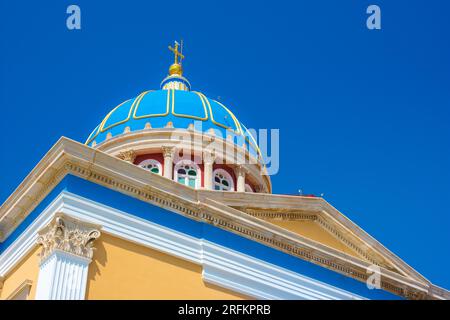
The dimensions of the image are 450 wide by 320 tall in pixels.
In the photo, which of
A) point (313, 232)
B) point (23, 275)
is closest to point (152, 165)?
point (313, 232)

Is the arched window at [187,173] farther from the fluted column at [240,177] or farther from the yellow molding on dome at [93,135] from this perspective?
the yellow molding on dome at [93,135]

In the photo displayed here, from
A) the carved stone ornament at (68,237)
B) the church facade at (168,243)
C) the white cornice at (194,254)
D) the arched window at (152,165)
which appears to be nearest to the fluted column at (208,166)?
the arched window at (152,165)

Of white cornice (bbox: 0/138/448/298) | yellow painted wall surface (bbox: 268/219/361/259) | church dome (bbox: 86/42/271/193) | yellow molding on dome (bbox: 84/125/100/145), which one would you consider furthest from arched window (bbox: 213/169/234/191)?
white cornice (bbox: 0/138/448/298)

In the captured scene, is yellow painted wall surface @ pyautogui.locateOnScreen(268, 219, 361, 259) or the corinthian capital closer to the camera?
yellow painted wall surface @ pyautogui.locateOnScreen(268, 219, 361, 259)

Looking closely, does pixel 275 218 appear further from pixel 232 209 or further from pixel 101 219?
pixel 101 219

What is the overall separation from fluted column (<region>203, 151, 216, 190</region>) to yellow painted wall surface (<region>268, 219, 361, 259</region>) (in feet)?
20.2

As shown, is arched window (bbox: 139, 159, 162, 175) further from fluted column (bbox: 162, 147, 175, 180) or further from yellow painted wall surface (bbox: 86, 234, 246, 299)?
yellow painted wall surface (bbox: 86, 234, 246, 299)

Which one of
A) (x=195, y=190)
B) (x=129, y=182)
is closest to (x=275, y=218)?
(x=195, y=190)

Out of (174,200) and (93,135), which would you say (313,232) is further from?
(93,135)

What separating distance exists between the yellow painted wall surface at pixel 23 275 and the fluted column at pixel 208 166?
946 cm

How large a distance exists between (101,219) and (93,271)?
1.13 m

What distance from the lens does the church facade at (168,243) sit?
14625 mm

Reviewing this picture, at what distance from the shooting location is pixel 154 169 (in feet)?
82.7

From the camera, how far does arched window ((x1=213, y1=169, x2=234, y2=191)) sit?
25283 mm
